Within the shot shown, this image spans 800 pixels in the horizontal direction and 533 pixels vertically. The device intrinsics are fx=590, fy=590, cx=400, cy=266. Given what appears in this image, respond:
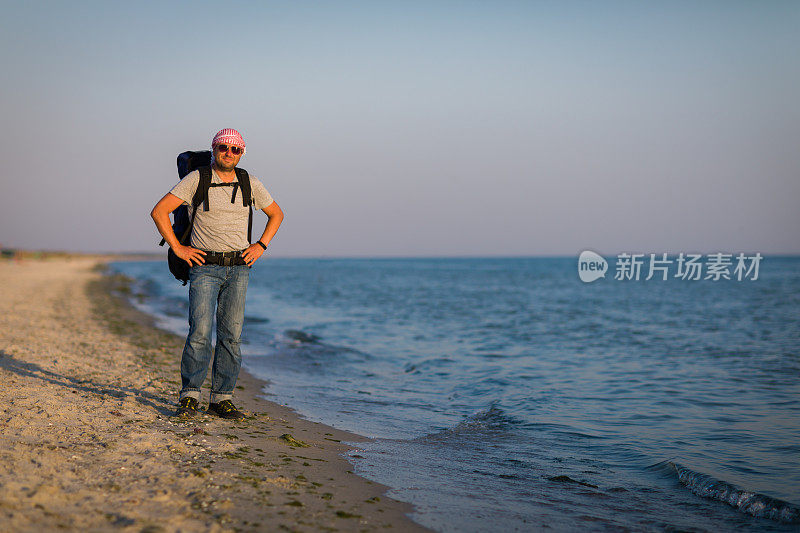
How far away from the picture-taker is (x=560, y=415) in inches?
293

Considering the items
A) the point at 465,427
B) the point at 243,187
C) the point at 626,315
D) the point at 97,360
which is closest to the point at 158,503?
the point at 243,187

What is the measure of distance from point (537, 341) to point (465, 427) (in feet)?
26.6

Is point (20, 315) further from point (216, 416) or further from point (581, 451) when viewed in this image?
point (581, 451)

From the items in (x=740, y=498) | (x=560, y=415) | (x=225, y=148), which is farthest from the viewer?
(x=560, y=415)

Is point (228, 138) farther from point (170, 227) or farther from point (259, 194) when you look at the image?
point (170, 227)

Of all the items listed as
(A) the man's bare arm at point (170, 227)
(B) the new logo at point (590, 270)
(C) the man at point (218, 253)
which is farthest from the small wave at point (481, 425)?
(B) the new logo at point (590, 270)

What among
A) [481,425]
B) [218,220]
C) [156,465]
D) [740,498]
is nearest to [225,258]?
[218,220]

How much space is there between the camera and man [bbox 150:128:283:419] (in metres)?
4.77

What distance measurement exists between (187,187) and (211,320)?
118cm

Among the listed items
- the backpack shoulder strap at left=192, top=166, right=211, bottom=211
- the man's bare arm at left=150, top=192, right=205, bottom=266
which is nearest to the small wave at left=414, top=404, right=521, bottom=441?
the man's bare arm at left=150, top=192, right=205, bottom=266

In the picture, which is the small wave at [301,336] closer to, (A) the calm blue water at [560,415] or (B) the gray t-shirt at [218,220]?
(A) the calm blue water at [560,415]

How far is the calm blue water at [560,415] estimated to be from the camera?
14.4ft

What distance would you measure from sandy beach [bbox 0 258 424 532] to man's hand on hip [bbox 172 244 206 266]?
1.38m

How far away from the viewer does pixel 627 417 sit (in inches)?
293
